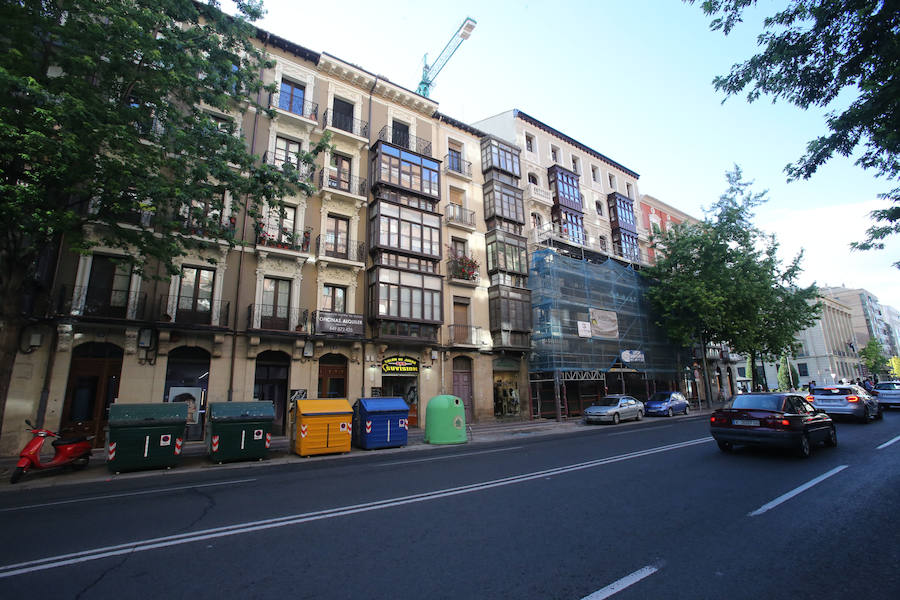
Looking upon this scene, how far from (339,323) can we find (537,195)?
58.0 ft

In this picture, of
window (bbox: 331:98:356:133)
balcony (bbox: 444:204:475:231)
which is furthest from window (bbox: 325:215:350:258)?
balcony (bbox: 444:204:475:231)

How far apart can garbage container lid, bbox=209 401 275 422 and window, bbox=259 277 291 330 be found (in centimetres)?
633

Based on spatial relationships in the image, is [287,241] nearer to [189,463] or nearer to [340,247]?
[340,247]

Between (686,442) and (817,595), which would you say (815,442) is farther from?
(817,595)

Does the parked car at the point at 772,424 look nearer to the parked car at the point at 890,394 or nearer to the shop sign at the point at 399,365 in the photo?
the shop sign at the point at 399,365

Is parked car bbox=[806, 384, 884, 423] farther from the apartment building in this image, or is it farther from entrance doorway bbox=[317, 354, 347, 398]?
entrance doorway bbox=[317, 354, 347, 398]

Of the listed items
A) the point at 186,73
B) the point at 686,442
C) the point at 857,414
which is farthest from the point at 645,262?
the point at 186,73

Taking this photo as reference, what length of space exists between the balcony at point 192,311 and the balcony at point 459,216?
13.1m

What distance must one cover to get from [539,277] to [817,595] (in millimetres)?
23461

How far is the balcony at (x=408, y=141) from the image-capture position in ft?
76.4

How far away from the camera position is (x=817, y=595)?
318cm

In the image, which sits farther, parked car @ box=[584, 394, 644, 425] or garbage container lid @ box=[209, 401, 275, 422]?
parked car @ box=[584, 394, 644, 425]

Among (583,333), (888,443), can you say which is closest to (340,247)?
(583,333)

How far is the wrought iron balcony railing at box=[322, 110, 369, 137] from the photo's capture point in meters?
21.2
